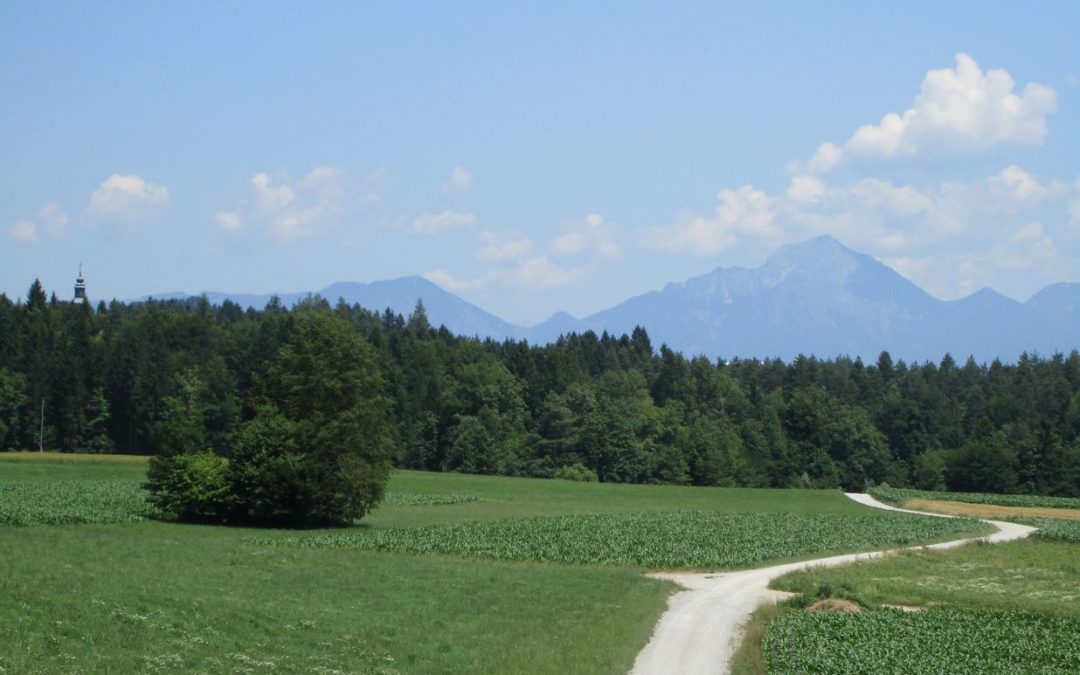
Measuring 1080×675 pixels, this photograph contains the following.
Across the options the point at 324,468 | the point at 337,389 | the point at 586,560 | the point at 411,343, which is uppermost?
the point at 411,343

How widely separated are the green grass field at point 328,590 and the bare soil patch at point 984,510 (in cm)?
1997

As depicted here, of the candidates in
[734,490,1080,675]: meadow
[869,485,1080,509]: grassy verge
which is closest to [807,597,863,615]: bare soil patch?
[734,490,1080,675]: meadow

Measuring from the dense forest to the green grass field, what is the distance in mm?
60214

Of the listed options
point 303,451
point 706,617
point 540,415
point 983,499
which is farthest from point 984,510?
point 540,415

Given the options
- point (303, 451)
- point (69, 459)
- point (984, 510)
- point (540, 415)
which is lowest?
point (984, 510)

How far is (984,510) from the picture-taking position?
90625 millimetres

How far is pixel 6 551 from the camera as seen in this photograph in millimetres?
30344

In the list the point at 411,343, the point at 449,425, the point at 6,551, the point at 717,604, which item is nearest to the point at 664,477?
the point at 449,425

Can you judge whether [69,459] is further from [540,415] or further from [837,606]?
[837,606]

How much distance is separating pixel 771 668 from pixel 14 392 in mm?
120914

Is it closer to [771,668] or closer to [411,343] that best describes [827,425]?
[411,343]

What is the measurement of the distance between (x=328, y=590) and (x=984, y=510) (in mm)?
74320

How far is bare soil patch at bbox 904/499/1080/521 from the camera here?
86.8m

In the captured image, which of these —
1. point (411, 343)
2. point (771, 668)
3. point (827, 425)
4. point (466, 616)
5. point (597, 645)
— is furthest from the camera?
point (411, 343)
